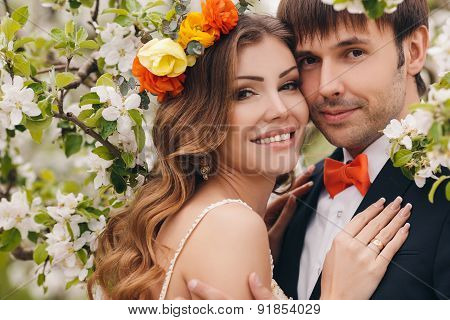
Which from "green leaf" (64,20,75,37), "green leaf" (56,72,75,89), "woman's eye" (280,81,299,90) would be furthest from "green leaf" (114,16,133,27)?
"woman's eye" (280,81,299,90)

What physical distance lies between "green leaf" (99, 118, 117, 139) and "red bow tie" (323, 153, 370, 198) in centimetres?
88

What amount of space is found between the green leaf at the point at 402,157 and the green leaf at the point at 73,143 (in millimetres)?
1356

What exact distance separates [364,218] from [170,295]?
713 millimetres

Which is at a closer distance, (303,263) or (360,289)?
(360,289)

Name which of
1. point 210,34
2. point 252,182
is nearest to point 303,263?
point 252,182

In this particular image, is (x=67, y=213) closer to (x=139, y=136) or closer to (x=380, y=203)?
(x=139, y=136)

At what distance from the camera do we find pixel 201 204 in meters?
2.28

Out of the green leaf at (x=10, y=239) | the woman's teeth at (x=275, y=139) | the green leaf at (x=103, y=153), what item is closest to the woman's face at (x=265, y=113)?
the woman's teeth at (x=275, y=139)

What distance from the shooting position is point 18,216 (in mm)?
2613

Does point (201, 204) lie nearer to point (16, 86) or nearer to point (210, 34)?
point (210, 34)

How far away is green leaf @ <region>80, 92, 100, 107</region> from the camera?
7.25 feet

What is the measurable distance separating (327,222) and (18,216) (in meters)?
1.23

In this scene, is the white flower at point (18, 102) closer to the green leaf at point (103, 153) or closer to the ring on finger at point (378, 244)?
the green leaf at point (103, 153)

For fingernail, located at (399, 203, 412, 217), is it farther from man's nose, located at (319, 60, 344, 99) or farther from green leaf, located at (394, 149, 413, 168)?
man's nose, located at (319, 60, 344, 99)
